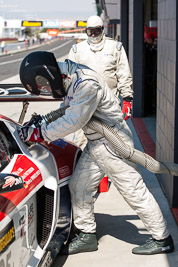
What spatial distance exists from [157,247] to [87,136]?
107 cm

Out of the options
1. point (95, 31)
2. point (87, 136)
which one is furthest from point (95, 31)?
point (87, 136)

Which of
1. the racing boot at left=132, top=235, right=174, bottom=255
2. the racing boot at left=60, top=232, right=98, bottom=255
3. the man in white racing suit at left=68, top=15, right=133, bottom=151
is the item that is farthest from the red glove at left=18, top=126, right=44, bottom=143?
the man in white racing suit at left=68, top=15, right=133, bottom=151

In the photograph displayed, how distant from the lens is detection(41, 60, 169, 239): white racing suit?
3.95m

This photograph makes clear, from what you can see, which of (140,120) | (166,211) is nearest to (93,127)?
(166,211)

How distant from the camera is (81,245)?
14.9ft

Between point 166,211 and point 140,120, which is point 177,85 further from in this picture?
point 140,120

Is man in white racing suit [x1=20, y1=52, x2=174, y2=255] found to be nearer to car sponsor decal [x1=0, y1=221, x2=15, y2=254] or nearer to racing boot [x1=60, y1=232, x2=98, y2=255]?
racing boot [x1=60, y1=232, x2=98, y2=255]

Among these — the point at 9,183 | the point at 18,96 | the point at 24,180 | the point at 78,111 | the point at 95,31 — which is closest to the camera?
the point at 9,183

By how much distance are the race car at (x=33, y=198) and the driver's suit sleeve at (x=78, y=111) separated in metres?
0.24

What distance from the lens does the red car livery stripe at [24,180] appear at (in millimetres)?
3219

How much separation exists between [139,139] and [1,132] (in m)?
5.29

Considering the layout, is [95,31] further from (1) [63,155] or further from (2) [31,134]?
(2) [31,134]

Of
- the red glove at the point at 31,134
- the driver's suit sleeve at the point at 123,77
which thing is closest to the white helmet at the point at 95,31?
the driver's suit sleeve at the point at 123,77

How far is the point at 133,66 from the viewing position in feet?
37.5
